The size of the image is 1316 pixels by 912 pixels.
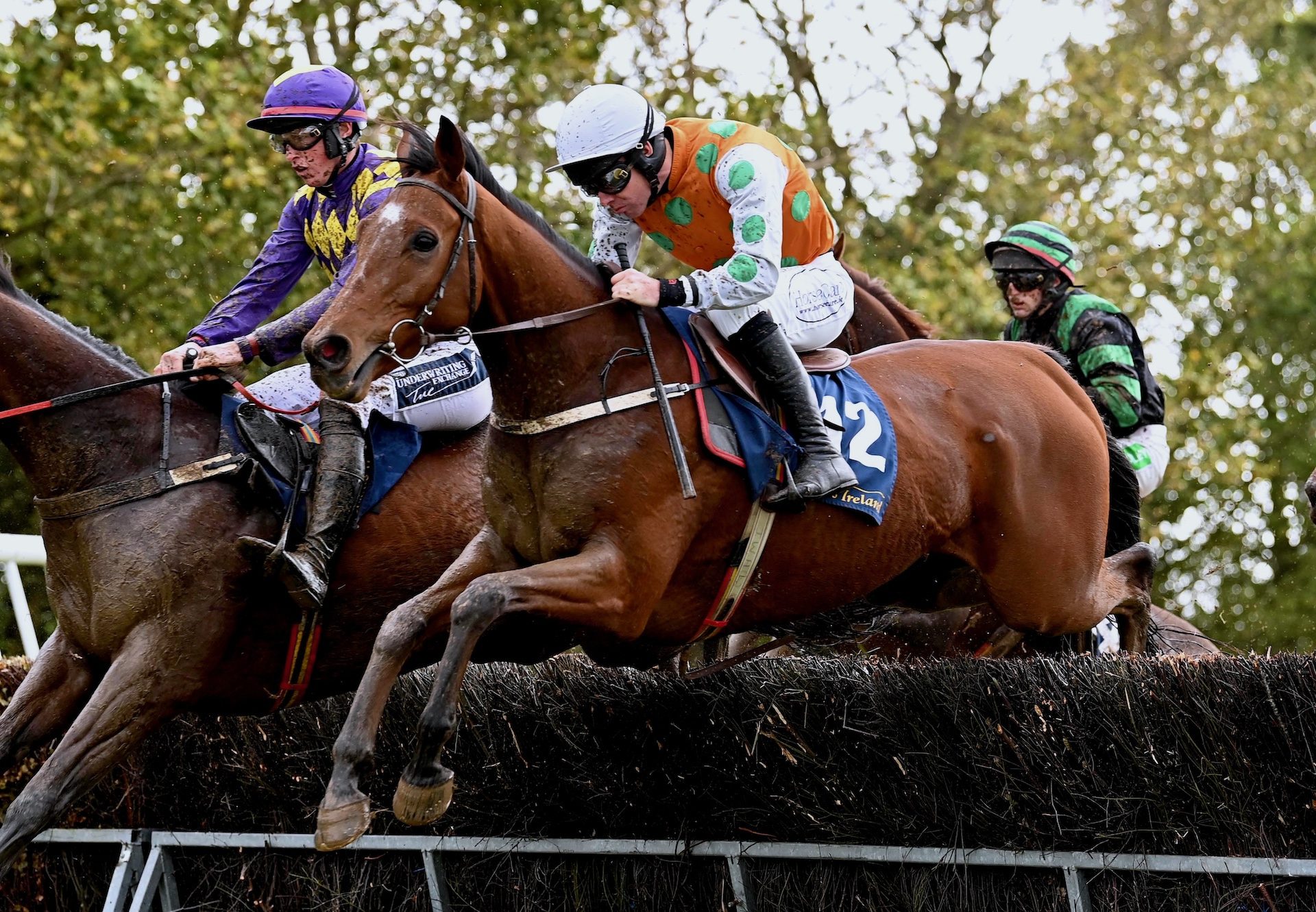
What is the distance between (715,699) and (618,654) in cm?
67

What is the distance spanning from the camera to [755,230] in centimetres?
461

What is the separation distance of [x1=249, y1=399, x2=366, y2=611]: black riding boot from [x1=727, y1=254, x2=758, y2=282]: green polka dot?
4.96 ft

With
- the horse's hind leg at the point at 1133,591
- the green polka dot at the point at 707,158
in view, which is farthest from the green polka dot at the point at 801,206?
the horse's hind leg at the point at 1133,591

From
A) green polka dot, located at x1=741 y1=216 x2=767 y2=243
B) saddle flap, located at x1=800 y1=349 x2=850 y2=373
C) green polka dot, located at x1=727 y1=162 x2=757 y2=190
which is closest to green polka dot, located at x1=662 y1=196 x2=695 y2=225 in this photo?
green polka dot, located at x1=727 y1=162 x2=757 y2=190

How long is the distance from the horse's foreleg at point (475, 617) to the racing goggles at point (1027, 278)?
3072mm

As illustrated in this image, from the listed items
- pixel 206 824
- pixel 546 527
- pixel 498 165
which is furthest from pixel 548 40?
pixel 546 527

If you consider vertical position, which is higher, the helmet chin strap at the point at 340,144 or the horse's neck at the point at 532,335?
the helmet chin strap at the point at 340,144

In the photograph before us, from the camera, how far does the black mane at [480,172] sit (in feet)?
14.1

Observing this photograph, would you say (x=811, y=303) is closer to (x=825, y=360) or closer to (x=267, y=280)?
(x=825, y=360)

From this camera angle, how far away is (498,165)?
48.6 feet

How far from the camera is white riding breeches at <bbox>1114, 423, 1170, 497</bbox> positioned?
21.4 ft

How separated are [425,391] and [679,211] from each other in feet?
3.93

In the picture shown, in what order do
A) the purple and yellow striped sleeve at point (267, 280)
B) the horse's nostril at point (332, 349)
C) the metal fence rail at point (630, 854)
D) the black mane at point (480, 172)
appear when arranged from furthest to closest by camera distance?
1. the purple and yellow striped sleeve at point (267, 280)
2. the metal fence rail at point (630, 854)
3. the black mane at point (480, 172)
4. the horse's nostril at point (332, 349)

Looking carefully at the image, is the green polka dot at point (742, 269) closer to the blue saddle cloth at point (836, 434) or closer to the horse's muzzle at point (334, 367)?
the blue saddle cloth at point (836, 434)
